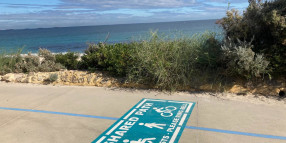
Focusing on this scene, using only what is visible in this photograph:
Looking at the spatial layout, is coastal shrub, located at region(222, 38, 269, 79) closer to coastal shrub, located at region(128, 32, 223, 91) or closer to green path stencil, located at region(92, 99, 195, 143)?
coastal shrub, located at region(128, 32, 223, 91)

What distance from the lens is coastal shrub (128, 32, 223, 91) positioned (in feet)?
21.9

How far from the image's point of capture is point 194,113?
16.7ft

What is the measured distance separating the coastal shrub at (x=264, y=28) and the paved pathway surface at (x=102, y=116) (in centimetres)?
135

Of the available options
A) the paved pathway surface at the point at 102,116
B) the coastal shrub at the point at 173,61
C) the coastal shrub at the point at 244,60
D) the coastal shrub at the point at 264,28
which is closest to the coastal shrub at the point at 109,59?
the coastal shrub at the point at 173,61

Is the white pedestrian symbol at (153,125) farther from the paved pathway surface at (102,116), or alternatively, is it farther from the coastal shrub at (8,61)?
the coastal shrub at (8,61)

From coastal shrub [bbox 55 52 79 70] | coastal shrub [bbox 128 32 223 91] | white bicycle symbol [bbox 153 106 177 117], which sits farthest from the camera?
coastal shrub [bbox 55 52 79 70]

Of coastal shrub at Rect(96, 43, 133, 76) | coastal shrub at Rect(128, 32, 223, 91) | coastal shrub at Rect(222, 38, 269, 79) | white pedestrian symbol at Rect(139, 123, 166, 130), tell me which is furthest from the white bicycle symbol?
coastal shrub at Rect(96, 43, 133, 76)

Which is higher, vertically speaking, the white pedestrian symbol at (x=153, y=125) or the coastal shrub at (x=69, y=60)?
the coastal shrub at (x=69, y=60)

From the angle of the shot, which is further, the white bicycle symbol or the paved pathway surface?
the white bicycle symbol

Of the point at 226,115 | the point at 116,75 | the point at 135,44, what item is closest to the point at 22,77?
the point at 116,75

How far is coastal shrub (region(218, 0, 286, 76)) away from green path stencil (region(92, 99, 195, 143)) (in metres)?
2.34

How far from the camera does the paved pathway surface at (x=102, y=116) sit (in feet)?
13.7

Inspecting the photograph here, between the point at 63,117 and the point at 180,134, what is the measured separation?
9.00 ft

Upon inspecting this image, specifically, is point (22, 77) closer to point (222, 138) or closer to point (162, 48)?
point (162, 48)
